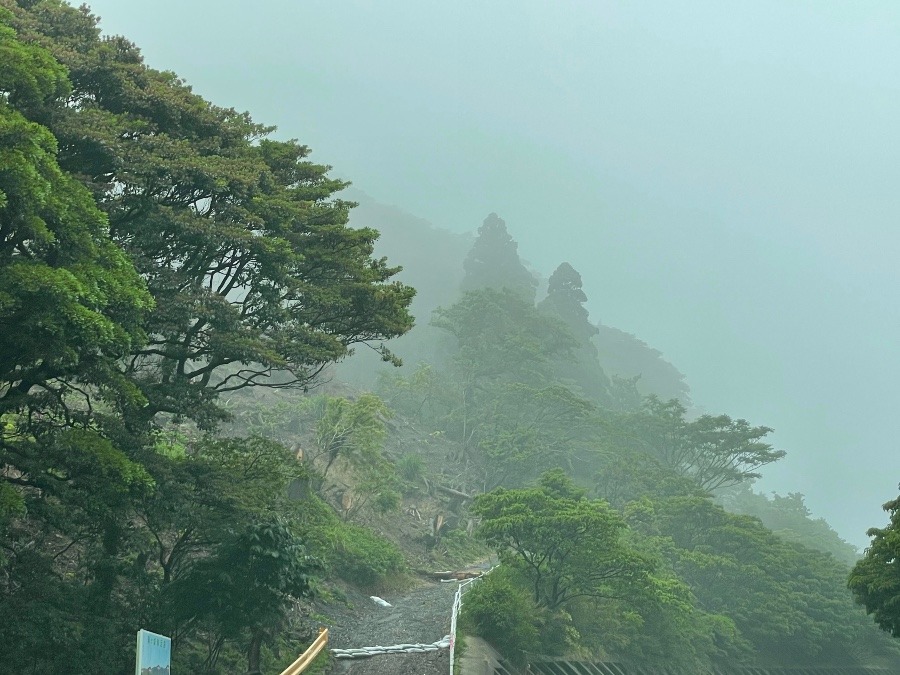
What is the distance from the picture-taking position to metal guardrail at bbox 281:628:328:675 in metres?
15.4

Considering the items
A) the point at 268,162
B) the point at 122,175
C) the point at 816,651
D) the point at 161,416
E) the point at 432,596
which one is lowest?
the point at 816,651

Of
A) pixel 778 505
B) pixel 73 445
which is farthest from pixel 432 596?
pixel 778 505

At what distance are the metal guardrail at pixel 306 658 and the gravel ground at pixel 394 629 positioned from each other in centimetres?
121

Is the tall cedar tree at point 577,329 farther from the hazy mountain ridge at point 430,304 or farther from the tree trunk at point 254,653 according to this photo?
the tree trunk at point 254,653

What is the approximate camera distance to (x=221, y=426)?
42.4 meters

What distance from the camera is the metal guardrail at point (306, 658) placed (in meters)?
15.4

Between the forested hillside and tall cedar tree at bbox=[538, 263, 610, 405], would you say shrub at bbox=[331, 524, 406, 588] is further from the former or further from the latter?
tall cedar tree at bbox=[538, 263, 610, 405]

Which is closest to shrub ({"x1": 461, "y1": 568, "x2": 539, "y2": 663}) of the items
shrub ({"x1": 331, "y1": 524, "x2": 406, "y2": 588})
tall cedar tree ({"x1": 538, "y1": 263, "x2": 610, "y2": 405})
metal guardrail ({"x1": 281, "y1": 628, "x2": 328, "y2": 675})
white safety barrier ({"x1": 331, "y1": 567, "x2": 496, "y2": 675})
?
white safety barrier ({"x1": 331, "y1": 567, "x2": 496, "y2": 675})

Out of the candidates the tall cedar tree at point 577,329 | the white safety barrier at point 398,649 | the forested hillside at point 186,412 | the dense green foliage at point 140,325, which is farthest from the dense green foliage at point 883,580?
the tall cedar tree at point 577,329

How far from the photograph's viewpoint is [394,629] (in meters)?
23.2

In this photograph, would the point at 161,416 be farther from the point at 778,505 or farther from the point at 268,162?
the point at 778,505

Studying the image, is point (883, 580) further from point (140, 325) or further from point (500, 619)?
point (140, 325)

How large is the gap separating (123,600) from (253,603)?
2412 millimetres

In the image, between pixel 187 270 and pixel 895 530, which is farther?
pixel 895 530
